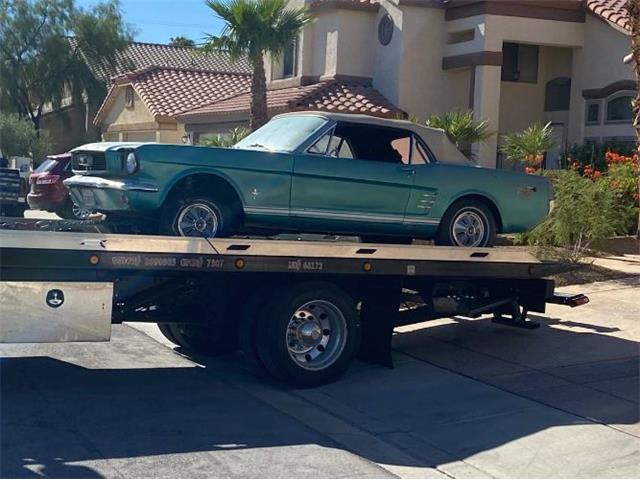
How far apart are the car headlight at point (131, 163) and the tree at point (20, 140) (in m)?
29.5

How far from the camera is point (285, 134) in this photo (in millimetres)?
9289

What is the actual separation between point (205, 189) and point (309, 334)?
1.61m

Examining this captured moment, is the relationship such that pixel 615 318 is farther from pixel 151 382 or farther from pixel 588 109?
pixel 588 109

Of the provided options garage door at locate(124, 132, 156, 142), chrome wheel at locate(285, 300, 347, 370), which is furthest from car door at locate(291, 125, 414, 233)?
garage door at locate(124, 132, 156, 142)

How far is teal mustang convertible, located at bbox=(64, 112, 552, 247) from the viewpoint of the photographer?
819 cm


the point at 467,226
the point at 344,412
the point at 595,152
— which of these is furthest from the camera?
the point at 595,152

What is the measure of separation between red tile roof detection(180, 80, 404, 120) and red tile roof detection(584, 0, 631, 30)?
486 centimetres

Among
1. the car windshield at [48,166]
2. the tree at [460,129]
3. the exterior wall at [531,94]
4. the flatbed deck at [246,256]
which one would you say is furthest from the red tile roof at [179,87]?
the flatbed deck at [246,256]

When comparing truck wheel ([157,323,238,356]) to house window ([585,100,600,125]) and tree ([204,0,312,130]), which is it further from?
house window ([585,100,600,125])

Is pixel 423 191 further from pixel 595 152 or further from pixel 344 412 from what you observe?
pixel 595 152

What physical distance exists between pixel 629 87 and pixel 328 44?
24.5 feet

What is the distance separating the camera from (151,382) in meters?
8.55

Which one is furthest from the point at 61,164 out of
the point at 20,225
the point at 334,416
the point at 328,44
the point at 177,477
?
the point at 177,477

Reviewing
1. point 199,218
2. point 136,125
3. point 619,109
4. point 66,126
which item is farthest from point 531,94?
point 66,126
